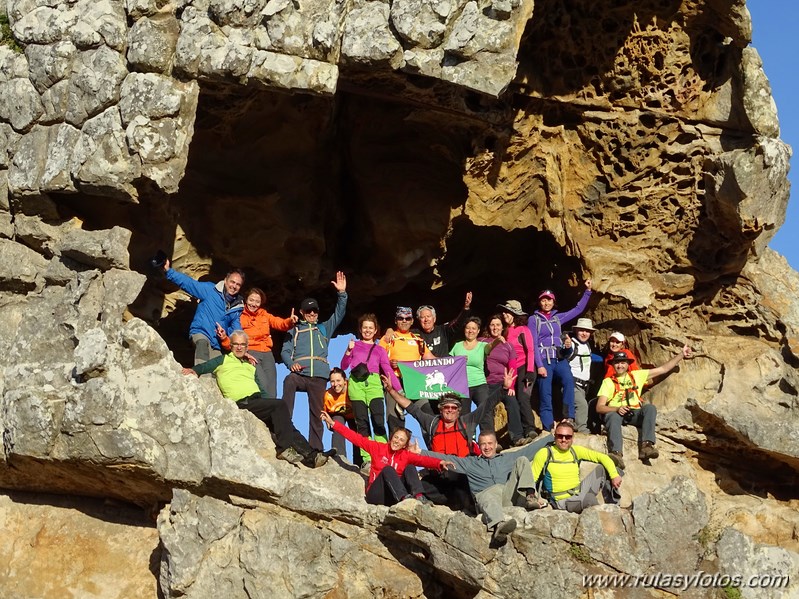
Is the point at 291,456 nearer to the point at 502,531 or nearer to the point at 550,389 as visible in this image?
the point at 502,531

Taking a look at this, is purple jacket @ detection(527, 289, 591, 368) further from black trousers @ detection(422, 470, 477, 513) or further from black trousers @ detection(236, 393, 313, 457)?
black trousers @ detection(236, 393, 313, 457)

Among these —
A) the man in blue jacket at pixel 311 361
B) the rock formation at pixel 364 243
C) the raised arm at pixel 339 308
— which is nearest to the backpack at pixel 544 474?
the rock formation at pixel 364 243

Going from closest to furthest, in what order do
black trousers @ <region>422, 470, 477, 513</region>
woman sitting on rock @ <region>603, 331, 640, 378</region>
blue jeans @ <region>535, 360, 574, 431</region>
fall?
1. black trousers @ <region>422, 470, 477, 513</region>
2. blue jeans @ <region>535, 360, 574, 431</region>
3. woman sitting on rock @ <region>603, 331, 640, 378</region>

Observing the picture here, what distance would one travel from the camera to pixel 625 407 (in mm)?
11711

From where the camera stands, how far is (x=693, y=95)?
1258cm

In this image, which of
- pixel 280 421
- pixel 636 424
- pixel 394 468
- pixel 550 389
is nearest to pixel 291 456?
pixel 280 421

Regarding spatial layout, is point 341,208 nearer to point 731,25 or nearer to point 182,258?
point 182,258

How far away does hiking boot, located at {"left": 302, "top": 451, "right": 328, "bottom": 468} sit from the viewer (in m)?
10.5

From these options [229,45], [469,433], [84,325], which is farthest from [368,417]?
[229,45]

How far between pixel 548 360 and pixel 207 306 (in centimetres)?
321

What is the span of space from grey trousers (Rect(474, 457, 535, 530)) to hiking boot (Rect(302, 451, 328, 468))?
1.37 m

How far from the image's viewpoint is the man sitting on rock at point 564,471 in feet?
33.1

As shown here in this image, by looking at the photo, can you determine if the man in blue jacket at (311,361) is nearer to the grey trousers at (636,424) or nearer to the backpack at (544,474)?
the backpack at (544,474)

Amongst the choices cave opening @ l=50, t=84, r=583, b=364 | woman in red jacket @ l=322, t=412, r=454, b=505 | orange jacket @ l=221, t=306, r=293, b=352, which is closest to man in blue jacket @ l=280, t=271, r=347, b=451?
orange jacket @ l=221, t=306, r=293, b=352
